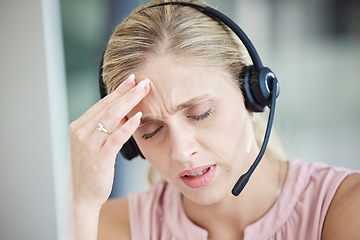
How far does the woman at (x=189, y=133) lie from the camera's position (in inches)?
34.9

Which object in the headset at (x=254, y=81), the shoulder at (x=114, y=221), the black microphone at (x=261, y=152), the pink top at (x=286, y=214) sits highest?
the headset at (x=254, y=81)

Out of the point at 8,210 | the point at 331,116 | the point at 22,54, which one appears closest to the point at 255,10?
the point at 331,116

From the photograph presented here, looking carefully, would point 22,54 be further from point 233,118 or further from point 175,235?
point 175,235

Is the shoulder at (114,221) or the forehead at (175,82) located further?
the shoulder at (114,221)

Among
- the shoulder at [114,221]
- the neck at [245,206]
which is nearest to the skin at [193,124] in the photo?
the neck at [245,206]

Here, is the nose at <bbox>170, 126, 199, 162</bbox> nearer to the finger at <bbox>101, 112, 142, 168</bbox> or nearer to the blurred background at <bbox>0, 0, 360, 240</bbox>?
the finger at <bbox>101, 112, 142, 168</bbox>

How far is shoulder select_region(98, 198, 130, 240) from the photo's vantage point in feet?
3.96

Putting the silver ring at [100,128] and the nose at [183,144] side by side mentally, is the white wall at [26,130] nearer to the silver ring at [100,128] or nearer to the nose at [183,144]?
the silver ring at [100,128]

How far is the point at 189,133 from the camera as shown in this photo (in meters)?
0.90

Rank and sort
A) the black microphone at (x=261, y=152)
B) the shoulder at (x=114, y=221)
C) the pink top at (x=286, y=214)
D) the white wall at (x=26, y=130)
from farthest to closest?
the shoulder at (x=114, y=221) < the pink top at (x=286, y=214) < the black microphone at (x=261, y=152) < the white wall at (x=26, y=130)

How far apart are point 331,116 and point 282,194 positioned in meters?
1.70

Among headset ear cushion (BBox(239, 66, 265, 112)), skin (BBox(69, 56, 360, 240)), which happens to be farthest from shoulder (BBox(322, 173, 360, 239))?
headset ear cushion (BBox(239, 66, 265, 112))

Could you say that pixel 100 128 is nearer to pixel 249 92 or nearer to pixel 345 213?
pixel 249 92

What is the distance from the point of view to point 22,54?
758 mm
